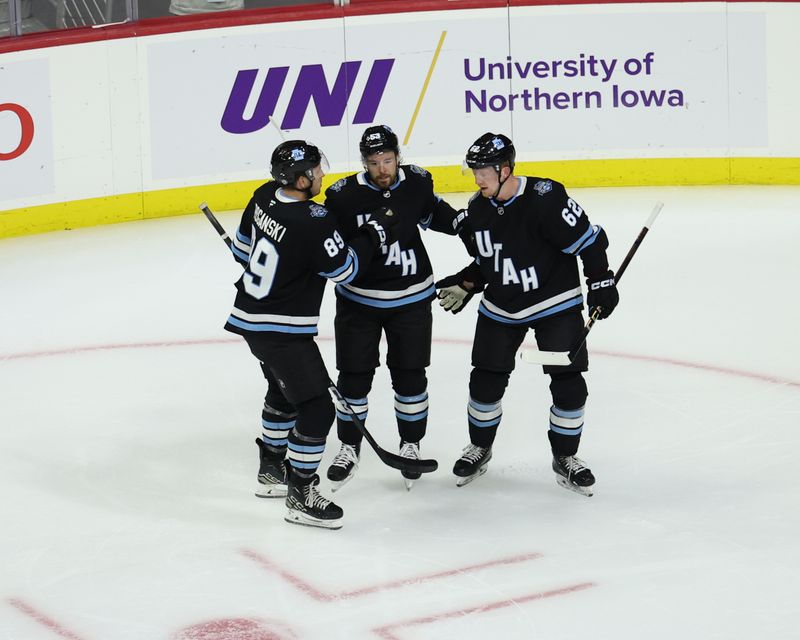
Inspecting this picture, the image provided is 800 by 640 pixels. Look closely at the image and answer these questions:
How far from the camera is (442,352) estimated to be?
6.08 meters

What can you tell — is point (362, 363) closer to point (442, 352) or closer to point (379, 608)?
point (379, 608)

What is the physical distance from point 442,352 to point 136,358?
1.26m

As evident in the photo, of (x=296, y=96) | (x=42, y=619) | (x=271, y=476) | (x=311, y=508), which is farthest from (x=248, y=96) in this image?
(x=42, y=619)

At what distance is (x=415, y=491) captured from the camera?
464cm

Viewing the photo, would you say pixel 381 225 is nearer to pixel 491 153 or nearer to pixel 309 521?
pixel 491 153

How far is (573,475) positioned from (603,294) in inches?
22.8

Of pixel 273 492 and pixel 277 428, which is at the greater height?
pixel 277 428

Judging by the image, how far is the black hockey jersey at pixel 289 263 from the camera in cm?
416

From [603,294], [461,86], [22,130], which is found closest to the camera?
[603,294]

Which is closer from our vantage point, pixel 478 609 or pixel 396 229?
pixel 478 609

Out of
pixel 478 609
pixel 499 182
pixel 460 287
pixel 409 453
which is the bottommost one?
pixel 478 609

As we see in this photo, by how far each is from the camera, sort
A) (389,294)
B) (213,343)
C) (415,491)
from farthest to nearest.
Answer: (213,343)
(415,491)
(389,294)

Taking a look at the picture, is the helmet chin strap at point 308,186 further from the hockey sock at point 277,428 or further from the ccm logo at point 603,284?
the ccm logo at point 603,284

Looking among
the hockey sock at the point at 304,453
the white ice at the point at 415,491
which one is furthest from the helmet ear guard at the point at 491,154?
the white ice at the point at 415,491
